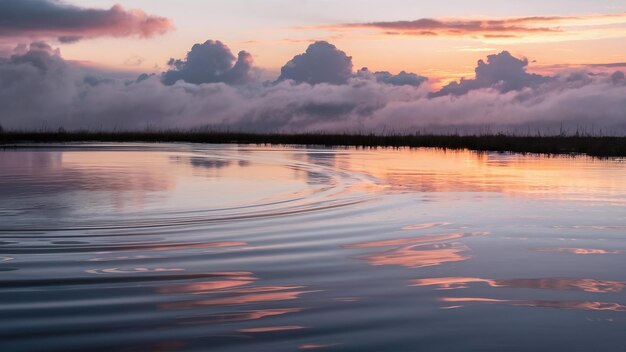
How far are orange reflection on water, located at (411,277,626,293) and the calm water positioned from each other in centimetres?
2

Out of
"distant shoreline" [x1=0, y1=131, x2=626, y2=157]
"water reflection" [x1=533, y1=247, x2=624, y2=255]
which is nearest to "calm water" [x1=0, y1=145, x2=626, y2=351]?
"water reflection" [x1=533, y1=247, x2=624, y2=255]

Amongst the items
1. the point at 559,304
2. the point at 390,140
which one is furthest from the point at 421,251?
the point at 390,140

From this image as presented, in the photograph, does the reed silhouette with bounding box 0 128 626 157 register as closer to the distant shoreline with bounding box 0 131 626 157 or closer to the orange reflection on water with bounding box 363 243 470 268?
the distant shoreline with bounding box 0 131 626 157

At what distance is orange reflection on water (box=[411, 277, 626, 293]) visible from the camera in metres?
5.70

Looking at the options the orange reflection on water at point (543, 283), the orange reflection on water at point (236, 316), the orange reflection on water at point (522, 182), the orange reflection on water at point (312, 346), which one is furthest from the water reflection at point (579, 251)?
the orange reflection on water at point (522, 182)

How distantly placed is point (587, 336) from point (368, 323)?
1.27m

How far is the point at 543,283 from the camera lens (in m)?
5.89

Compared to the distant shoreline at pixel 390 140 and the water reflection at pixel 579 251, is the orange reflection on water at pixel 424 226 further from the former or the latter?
the distant shoreline at pixel 390 140

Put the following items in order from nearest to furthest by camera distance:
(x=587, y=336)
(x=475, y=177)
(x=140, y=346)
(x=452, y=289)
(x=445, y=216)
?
(x=140, y=346)
(x=587, y=336)
(x=452, y=289)
(x=445, y=216)
(x=475, y=177)

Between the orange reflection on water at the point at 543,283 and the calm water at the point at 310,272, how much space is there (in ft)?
0.06

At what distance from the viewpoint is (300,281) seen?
228 inches

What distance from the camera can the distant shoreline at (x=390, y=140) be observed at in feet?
135

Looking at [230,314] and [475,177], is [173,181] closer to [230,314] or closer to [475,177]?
[475,177]

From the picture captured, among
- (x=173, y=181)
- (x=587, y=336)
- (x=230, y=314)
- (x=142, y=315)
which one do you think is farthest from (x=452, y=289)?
(x=173, y=181)
